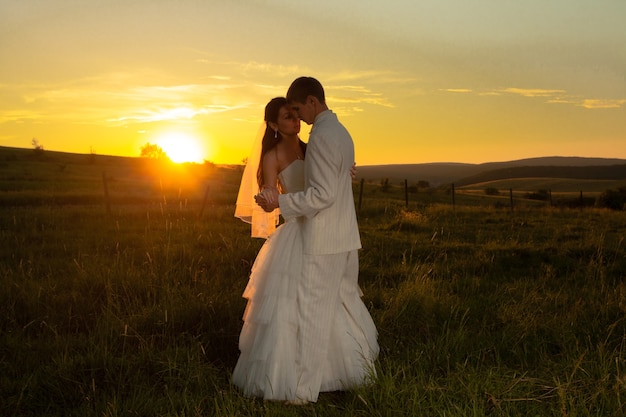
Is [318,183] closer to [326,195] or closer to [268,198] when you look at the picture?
[326,195]

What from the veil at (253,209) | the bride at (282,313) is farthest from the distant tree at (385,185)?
the bride at (282,313)

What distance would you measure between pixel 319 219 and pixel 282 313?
729mm

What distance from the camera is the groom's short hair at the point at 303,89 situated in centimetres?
415

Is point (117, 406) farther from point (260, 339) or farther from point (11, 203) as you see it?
point (11, 203)

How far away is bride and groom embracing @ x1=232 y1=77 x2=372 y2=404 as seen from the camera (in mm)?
4180

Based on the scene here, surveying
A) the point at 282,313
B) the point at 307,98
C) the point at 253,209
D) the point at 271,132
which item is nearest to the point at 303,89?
the point at 307,98

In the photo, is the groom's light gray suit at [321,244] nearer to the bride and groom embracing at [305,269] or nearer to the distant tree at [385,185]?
the bride and groom embracing at [305,269]

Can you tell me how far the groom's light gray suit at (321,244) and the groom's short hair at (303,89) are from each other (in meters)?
0.16

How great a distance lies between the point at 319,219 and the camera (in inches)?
171

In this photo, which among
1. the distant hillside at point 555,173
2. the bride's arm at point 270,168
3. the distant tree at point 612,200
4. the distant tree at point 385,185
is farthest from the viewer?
the distant hillside at point 555,173

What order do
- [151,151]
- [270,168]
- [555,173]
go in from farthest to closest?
[555,173]
[151,151]
[270,168]

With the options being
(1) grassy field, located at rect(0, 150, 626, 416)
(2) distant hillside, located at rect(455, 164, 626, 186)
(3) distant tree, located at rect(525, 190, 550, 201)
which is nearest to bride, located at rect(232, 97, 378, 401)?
(1) grassy field, located at rect(0, 150, 626, 416)

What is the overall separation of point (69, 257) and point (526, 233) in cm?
1175

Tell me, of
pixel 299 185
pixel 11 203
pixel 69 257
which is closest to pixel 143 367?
pixel 299 185
